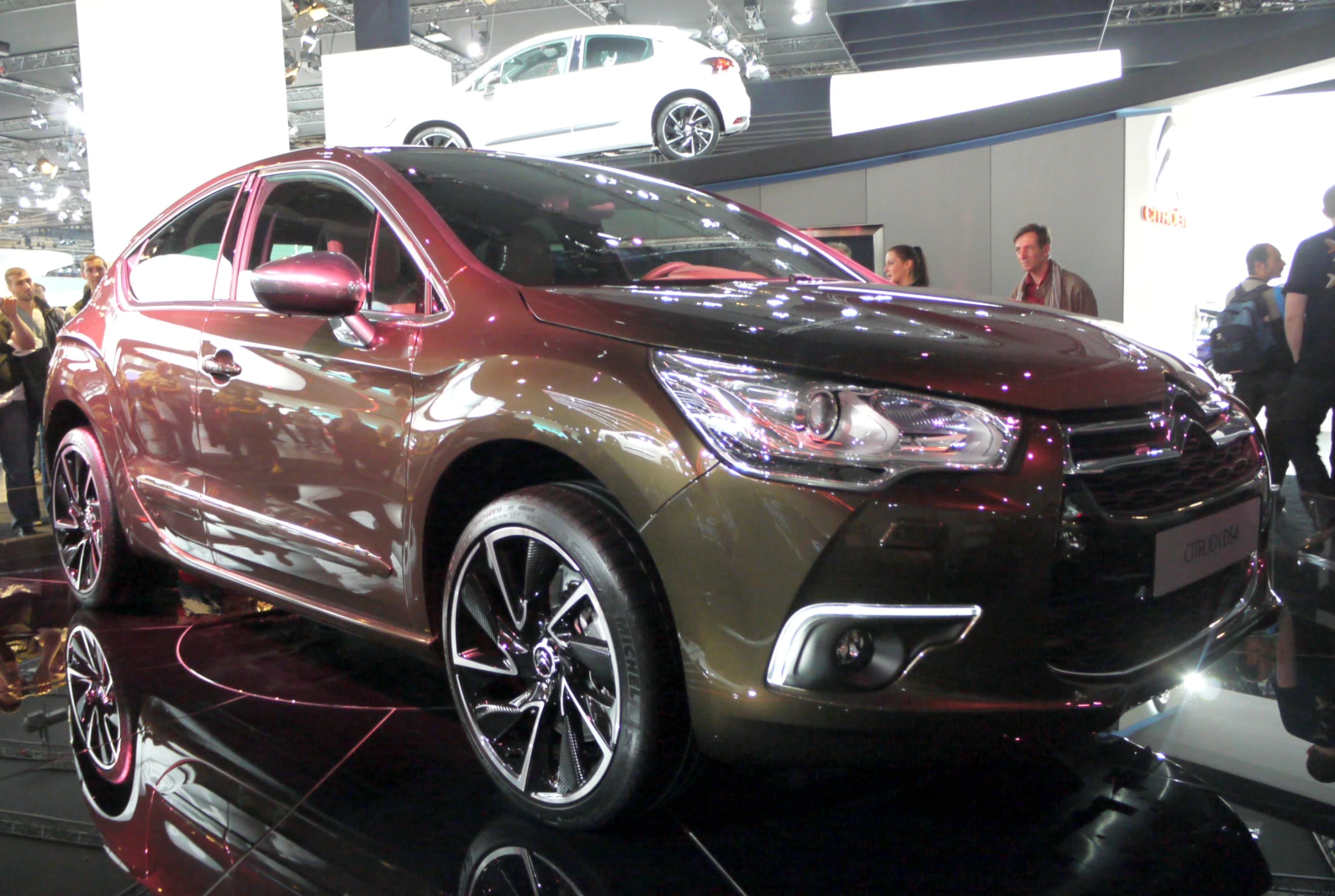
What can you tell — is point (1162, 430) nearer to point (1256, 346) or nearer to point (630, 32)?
point (1256, 346)

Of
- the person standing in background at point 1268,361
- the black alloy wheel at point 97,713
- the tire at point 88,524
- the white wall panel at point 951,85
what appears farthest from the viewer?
the white wall panel at point 951,85

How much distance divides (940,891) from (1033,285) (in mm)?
4041

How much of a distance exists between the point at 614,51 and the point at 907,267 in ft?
15.8

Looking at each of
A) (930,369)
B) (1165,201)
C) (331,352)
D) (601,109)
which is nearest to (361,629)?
(331,352)

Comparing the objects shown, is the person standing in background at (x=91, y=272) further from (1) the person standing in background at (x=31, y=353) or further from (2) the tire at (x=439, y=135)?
(2) the tire at (x=439, y=135)

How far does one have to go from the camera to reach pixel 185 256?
2.92 m

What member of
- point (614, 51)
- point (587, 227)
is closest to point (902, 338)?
point (587, 227)

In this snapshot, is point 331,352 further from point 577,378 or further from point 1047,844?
point 1047,844

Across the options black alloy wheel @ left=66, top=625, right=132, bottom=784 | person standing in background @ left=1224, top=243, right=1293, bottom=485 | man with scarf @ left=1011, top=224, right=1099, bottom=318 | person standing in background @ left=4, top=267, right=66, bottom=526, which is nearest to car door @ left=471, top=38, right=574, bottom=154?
person standing in background @ left=4, top=267, right=66, bottom=526

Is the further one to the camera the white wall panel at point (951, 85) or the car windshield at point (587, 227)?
the white wall panel at point (951, 85)

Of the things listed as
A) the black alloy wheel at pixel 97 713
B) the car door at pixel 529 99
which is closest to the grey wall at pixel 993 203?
the car door at pixel 529 99

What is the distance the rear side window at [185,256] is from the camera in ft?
9.12

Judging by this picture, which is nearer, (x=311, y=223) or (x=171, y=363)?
(x=311, y=223)

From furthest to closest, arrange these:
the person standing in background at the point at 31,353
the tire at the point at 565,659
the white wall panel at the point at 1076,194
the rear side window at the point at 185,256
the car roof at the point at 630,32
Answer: the car roof at the point at 630,32, the white wall panel at the point at 1076,194, the person standing in background at the point at 31,353, the rear side window at the point at 185,256, the tire at the point at 565,659
